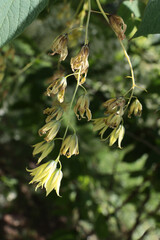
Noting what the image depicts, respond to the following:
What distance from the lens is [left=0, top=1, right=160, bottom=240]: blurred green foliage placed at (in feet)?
3.47

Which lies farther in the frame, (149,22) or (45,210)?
(45,210)

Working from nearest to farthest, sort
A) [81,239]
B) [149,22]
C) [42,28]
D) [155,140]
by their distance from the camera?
[149,22], [155,140], [81,239], [42,28]

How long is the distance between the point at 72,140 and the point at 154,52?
138 centimetres

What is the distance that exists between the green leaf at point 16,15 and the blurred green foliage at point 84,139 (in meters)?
0.27

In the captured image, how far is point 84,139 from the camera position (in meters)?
1.81

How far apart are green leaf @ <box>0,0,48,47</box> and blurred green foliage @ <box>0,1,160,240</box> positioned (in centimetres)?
27

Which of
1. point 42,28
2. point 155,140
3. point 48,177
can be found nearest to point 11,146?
point 42,28

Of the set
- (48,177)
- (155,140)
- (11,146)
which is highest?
(48,177)

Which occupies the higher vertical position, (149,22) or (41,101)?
(149,22)

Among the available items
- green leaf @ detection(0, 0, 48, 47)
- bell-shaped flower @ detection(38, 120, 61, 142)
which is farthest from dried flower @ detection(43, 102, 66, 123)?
green leaf @ detection(0, 0, 48, 47)

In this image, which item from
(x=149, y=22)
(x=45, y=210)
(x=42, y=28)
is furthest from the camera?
(x=45, y=210)

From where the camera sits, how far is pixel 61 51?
0.47m

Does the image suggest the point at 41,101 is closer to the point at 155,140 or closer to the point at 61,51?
the point at 155,140

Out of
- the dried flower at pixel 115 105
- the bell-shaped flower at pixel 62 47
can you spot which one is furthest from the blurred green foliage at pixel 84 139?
the bell-shaped flower at pixel 62 47
